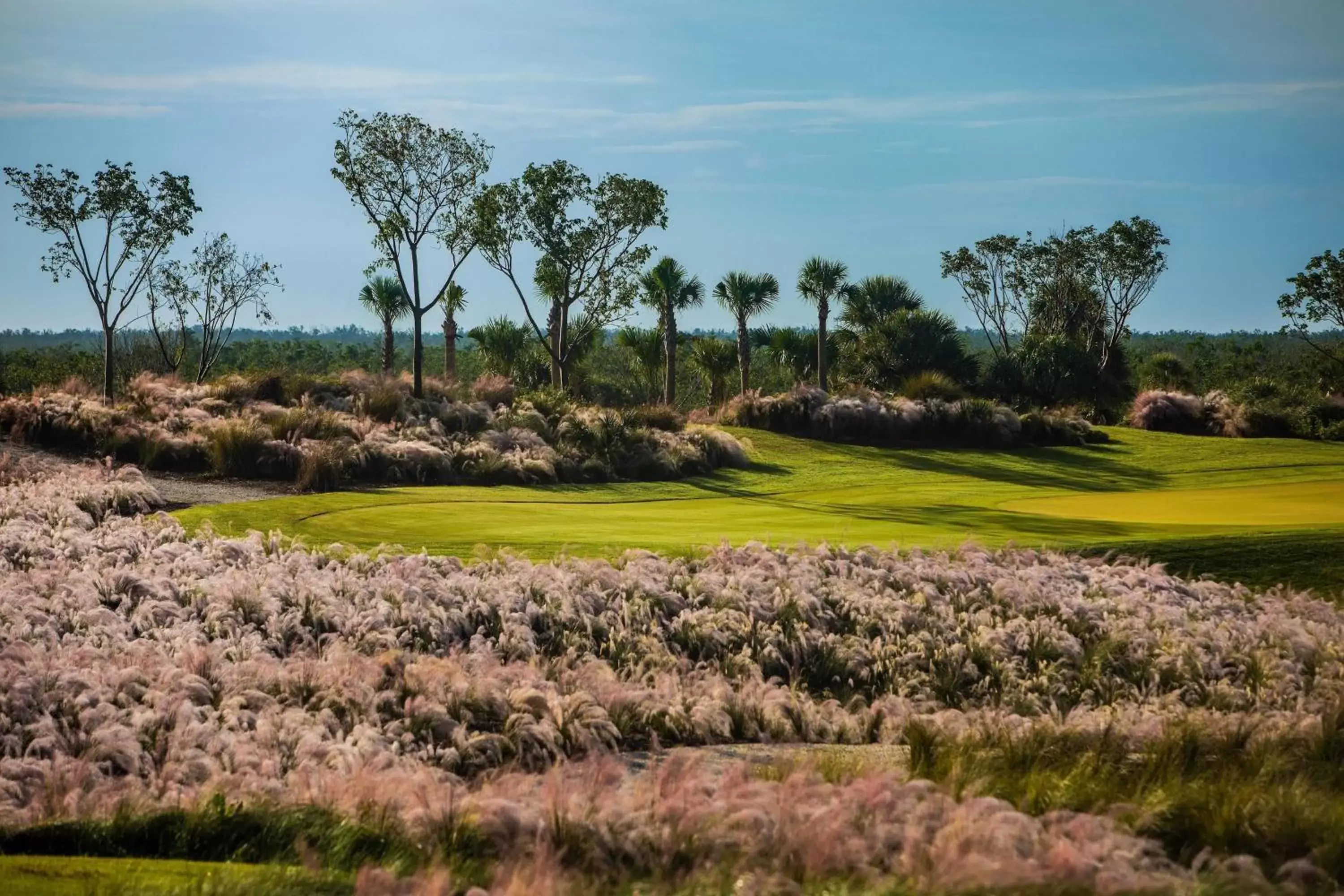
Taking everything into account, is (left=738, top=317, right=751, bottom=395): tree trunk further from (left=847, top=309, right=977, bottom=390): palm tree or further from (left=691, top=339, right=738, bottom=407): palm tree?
(left=847, top=309, right=977, bottom=390): palm tree

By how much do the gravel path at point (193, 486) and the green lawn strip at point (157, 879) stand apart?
40.8ft

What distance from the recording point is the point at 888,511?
53.4 ft

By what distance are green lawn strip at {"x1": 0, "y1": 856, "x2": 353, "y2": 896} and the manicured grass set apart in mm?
7439

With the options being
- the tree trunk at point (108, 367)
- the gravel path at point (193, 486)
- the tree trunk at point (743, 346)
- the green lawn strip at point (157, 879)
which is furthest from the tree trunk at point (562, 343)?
the green lawn strip at point (157, 879)

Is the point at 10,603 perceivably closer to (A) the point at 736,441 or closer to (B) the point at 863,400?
(A) the point at 736,441

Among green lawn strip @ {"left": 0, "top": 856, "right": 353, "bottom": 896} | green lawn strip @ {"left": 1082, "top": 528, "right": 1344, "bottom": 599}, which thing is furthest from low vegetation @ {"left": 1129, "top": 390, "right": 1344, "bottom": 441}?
green lawn strip @ {"left": 0, "top": 856, "right": 353, "bottom": 896}

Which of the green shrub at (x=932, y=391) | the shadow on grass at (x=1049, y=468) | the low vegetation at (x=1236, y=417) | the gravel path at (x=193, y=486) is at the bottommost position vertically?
the shadow on grass at (x=1049, y=468)

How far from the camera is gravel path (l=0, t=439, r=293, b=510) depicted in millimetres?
17109

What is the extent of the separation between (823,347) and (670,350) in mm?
6004

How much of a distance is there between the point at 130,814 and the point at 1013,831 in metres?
3.31

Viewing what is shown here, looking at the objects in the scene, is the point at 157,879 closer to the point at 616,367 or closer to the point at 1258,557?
the point at 1258,557

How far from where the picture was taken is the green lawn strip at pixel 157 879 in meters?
3.69

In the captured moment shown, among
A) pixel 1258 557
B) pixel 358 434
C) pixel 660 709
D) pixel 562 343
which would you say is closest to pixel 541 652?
pixel 660 709

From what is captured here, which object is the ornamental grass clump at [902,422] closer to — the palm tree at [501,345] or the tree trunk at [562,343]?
the tree trunk at [562,343]
